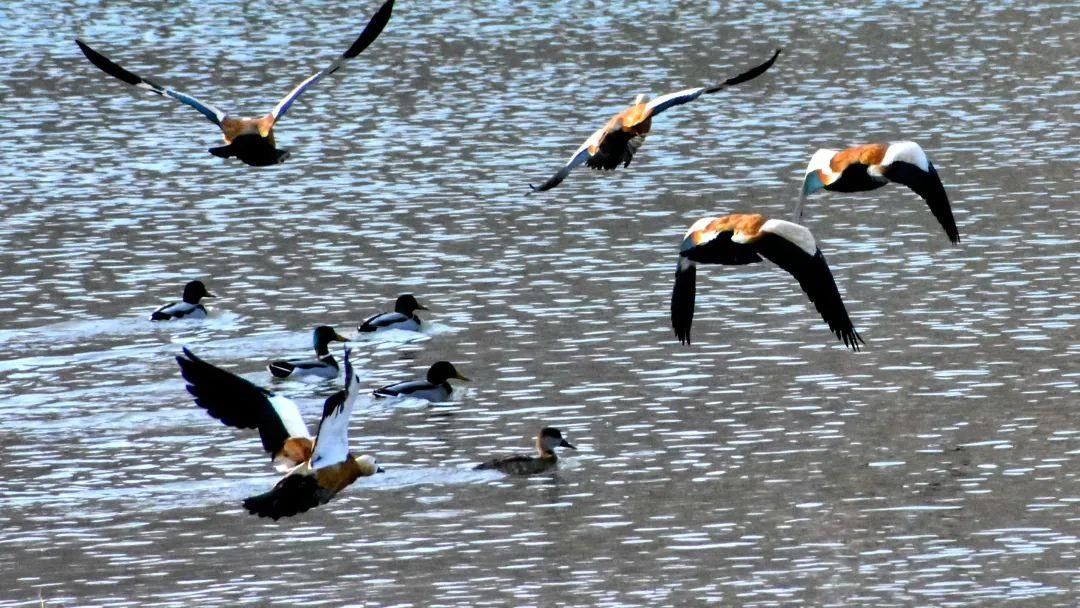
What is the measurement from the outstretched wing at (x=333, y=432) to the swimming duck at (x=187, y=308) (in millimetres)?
13465

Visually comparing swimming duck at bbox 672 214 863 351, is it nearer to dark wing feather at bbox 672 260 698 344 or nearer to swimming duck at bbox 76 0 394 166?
dark wing feather at bbox 672 260 698 344

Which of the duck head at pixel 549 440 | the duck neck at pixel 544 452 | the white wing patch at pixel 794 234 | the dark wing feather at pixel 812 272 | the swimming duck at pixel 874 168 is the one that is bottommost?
the duck neck at pixel 544 452

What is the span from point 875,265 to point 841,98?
731 inches

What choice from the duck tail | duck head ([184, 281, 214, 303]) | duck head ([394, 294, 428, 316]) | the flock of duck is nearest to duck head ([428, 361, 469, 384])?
the duck tail

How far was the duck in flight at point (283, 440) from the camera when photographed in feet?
48.4

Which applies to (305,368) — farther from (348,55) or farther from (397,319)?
(348,55)

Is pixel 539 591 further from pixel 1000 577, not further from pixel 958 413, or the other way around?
pixel 958 413

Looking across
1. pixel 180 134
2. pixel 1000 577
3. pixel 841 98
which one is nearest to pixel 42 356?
pixel 1000 577

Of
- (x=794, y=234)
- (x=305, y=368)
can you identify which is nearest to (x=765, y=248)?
(x=794, y=234)

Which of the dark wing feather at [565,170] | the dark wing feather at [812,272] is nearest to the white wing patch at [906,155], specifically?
the dark wing feather at [812,272]

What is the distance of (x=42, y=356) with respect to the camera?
88.0 ft

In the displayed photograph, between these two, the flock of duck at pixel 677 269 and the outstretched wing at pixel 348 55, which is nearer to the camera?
the flock of duck at pixel 677 269

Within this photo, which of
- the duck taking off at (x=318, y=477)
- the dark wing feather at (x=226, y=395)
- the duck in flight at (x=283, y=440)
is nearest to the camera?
Answer: the duck taking off at (x=318, y=477)

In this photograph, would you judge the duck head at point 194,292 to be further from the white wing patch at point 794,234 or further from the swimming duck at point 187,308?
the white wing patch at point 794,234
